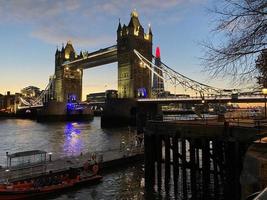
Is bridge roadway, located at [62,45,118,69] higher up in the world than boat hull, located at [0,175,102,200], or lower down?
higher up

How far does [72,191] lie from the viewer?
2338 centimetres

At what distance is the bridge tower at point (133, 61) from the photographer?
11502cm

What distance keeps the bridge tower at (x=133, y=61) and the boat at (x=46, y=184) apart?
86.7 metres

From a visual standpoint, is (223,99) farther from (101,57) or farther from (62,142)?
(101,57)

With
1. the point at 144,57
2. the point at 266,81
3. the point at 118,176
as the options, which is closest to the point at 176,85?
the point at 144,57

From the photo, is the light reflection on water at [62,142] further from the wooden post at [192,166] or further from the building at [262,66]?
the building at [262,66]

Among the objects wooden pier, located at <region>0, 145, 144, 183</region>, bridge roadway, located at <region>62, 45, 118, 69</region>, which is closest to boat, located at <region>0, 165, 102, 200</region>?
wooden pier, located at <region>0, 145, 144, 183</region>

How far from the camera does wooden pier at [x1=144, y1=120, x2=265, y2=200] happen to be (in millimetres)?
19625

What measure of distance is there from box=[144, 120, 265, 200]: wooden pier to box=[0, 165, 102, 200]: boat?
440 cm

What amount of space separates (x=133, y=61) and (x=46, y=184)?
320 ft

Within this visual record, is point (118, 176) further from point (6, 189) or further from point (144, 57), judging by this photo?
point (144, 57)

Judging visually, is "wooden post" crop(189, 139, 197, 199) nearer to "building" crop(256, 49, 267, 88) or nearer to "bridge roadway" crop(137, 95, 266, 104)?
"building" crop(256, 49, 267, 88)

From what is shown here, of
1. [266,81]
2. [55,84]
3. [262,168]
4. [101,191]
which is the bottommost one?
[101,191]

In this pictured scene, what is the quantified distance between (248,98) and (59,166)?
52269mm
